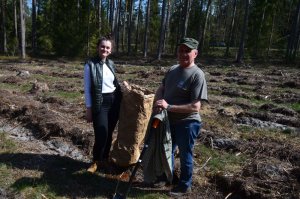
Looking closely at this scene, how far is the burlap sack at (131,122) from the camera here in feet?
15.8

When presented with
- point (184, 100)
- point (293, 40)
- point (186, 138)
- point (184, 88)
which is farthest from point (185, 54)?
point (293, 40)

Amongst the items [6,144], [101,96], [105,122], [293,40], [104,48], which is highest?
[293,40]

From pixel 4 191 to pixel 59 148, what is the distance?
1732 mm

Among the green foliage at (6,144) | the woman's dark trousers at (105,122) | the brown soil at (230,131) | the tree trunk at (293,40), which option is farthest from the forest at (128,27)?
the woman's dark trousers at (105,122)

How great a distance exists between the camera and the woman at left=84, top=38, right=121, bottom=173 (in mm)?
4652

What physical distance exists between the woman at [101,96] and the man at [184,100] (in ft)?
2.35

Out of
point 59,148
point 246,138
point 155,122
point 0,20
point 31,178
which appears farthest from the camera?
point 0,20

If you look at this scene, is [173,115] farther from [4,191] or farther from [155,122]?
[4,191]

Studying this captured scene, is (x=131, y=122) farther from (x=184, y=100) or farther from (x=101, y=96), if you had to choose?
(x=184, y=100)

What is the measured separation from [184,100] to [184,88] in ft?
0.59

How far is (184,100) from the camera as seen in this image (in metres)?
4.26

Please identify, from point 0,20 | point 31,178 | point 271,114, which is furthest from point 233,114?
point 0,20

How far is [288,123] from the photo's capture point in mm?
8352

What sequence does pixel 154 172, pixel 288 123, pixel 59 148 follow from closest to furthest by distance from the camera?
1. pixel 154 172
2. pixel 59 148
3. pixel 288 123
